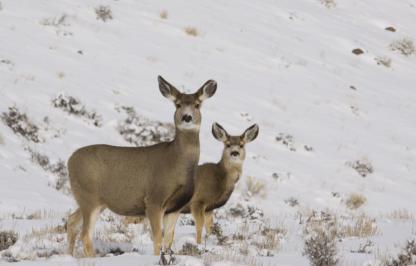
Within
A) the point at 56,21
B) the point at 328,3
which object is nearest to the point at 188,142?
the point at 56,21

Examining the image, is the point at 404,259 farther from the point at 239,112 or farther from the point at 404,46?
the point at 404,46

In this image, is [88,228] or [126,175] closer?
[88,228]

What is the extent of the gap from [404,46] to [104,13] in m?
11.7

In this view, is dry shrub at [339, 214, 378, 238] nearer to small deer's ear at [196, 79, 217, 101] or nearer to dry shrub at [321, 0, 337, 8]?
small deer's ear at [196, 79, 217, 101]

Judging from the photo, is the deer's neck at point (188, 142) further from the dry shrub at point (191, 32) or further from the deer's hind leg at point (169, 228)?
the dry shrub at point (191, 32)

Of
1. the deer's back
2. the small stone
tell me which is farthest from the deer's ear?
the small stone

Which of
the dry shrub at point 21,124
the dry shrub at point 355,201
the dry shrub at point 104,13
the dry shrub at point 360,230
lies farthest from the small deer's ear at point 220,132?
the dry shrub at point 104,13

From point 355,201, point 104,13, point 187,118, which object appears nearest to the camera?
point 187,118

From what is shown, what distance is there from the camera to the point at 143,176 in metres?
8.37

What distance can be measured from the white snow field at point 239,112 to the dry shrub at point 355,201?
1.4 inches

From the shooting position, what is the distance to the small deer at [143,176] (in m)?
8.11

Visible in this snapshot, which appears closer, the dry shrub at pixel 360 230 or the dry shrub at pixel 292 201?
the dry shrub at pixel 360 230

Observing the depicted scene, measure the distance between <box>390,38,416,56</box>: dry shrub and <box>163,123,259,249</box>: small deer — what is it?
1976 centimetres

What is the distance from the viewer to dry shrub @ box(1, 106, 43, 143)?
17.1 m
